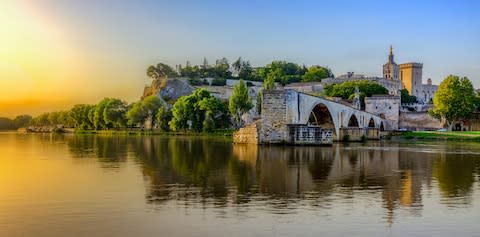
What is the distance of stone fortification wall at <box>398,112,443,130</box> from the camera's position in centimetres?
9106

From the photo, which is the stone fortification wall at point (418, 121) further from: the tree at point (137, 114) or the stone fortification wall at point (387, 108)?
the tree at point (137, 114)

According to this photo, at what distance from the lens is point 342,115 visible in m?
59.8

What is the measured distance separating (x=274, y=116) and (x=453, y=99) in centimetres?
4684

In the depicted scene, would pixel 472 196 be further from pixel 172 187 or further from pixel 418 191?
pixel 172 187

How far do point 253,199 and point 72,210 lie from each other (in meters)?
4.96

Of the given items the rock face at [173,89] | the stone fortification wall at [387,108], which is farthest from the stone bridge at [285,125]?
the rock face at [173,89]

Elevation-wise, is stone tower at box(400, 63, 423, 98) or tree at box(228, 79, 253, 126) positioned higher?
stone tower at box(400, 63, 423, 98)

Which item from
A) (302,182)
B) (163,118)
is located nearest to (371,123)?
(163,118)

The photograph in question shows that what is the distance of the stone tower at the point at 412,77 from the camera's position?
150m

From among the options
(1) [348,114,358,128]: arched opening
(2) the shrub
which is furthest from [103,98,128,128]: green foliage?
(1) [348,114,358,128]: arched opening

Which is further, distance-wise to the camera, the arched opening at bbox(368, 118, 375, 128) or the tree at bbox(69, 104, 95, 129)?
the tree at bbox(69, 104, 95, 129)

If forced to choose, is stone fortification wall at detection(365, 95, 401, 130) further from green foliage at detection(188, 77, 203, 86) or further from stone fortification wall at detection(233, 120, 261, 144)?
green foliage at detection(188, 77, 203, 86)

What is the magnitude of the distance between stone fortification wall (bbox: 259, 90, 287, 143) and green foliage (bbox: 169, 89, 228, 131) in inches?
1148

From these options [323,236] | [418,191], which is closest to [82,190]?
[323,236]
